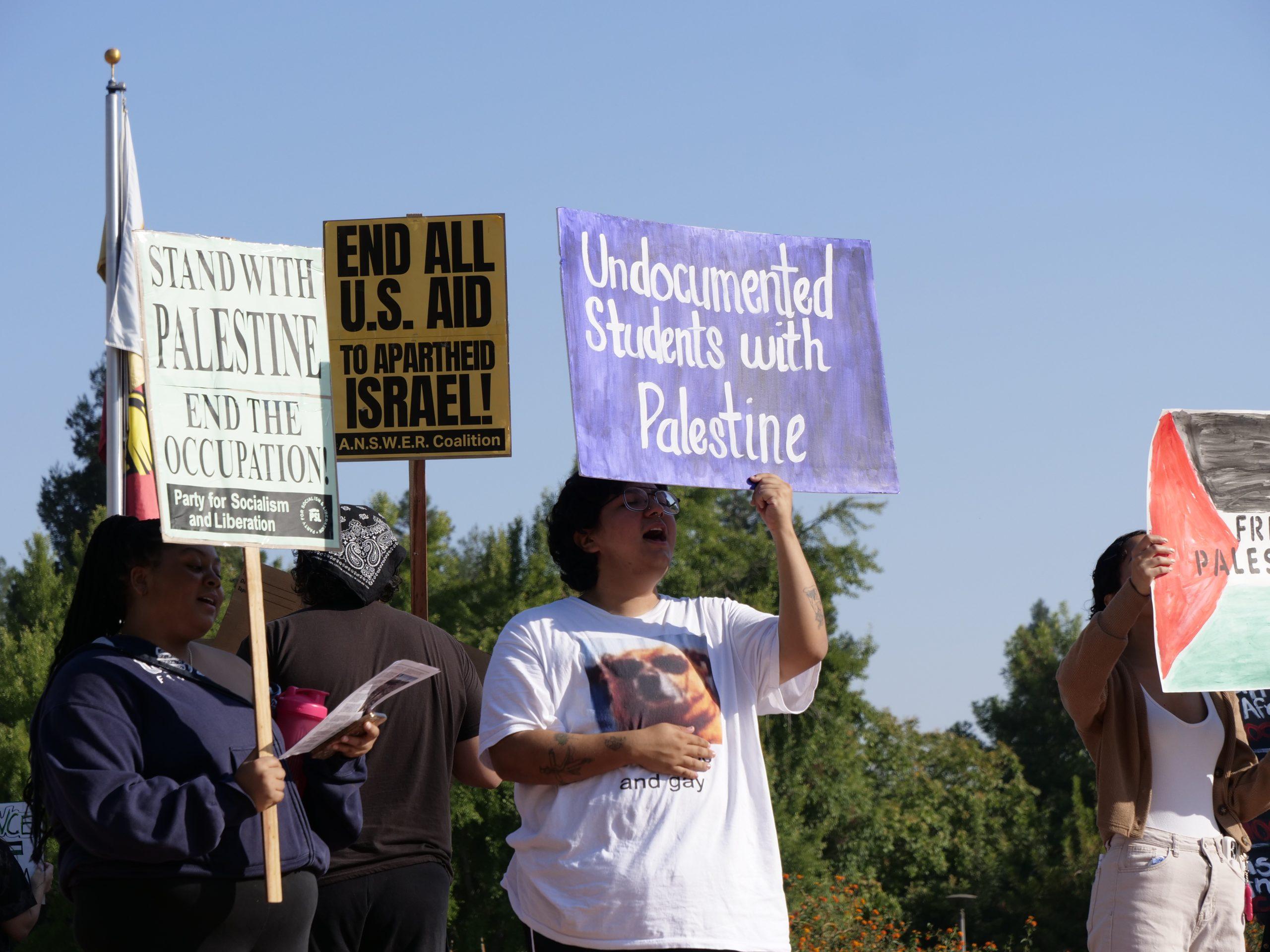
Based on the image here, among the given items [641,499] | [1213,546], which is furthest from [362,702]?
[1213,546]

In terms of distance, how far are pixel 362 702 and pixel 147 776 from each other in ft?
1.52

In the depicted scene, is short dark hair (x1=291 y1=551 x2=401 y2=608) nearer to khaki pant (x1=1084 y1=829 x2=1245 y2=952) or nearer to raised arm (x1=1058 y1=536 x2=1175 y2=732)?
raised arm (x1=1058 y1=536 x2=1175 y2=732)

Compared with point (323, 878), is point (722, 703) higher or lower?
higher

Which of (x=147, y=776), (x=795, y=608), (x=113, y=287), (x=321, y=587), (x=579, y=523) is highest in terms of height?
(x=113, y=287)

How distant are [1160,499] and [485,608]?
32593mm

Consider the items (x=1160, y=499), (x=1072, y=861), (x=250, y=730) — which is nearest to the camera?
(x=250, y=730)

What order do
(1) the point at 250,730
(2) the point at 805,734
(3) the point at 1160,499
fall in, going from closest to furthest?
(1) the point at 250,730, (3) the point at 1160,499, (2) the point at 805,734

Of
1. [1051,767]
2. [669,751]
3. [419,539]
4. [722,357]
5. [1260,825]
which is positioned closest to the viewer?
[669,751]

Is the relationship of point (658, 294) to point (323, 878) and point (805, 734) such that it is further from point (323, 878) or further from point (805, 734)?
point (805, 734)

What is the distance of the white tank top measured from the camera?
4203mm

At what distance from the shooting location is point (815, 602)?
354 cm

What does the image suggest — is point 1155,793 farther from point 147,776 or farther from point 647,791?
point 147,776

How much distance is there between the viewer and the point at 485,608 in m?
36.3

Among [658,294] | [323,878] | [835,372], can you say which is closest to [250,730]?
[323,878]
